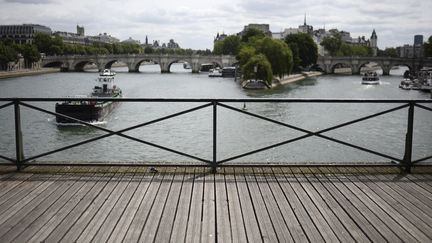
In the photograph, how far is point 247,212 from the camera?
487cm

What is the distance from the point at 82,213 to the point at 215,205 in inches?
51.2

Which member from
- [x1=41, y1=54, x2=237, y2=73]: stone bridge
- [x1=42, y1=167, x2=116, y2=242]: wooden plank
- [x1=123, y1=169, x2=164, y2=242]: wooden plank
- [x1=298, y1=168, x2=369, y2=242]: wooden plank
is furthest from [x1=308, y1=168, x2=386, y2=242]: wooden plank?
[x1=41, y1=54, x2=237, y2=73]: stone bridge

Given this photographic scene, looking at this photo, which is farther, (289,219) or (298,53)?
(298,53)

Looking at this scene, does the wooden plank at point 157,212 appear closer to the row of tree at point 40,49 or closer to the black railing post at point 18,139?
the black railing post at point 18,139

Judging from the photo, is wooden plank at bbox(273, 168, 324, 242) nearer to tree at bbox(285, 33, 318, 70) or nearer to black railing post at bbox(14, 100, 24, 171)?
black railing post at bbox(14, 100, 24, 171)

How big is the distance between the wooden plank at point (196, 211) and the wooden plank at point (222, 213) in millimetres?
168

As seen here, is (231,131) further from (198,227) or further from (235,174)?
(198,227)

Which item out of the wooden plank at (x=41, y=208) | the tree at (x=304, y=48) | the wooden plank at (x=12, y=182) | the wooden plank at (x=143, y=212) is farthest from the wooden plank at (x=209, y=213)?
the tree at (x=304, y=48)

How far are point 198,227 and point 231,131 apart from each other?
2417cm

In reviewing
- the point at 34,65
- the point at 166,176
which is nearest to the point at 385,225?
the point at 166,176

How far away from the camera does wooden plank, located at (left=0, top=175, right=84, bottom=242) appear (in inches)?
173

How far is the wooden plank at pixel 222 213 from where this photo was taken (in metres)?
4.29

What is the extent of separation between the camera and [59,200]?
17.1 feet

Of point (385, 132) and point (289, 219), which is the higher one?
point (289, 219)
